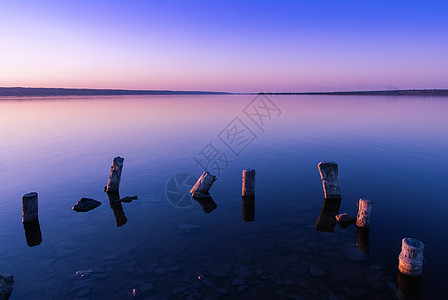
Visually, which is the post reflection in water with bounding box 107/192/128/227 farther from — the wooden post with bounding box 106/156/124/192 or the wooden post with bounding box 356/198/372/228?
the wooden post with bounding box 356/198/372/228

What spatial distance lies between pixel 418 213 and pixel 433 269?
4.23 metres

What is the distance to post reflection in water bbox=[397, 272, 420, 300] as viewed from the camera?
6664 mm

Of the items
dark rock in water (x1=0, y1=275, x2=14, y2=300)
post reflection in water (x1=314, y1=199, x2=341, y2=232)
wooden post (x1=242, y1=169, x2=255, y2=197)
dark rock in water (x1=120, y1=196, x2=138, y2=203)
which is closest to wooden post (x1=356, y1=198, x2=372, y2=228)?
post reflection in water (x1=314, y1=199, x2=341, y2=232)

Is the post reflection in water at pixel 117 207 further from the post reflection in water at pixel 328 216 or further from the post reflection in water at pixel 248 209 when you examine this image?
the post reflection in water at pixel 328 216

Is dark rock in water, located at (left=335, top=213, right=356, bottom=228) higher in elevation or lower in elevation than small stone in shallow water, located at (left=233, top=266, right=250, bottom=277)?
higher

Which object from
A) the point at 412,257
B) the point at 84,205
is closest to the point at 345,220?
the point at 412,257

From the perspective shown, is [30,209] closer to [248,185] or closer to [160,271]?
[160,271]

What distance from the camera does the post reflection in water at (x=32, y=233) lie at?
30.6 ft

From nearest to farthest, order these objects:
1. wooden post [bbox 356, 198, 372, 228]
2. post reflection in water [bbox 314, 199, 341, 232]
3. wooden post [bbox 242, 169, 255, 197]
→ wooden post [bbox 356, 198, 372, 228] → post reflection in water [bbox 314, 199, 341, 232] → wooden post [bbox 242, 169, 255, 197]

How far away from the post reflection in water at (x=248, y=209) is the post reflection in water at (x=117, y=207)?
5000mm

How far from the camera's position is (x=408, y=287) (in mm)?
6930

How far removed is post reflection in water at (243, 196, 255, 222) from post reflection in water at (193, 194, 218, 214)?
1.41 metres

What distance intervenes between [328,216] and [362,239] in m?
1.91

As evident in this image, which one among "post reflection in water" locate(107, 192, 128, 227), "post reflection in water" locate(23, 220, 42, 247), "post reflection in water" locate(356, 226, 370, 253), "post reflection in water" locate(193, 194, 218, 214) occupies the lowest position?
"post reflection in water" locate(23, 220, 42, 247)
